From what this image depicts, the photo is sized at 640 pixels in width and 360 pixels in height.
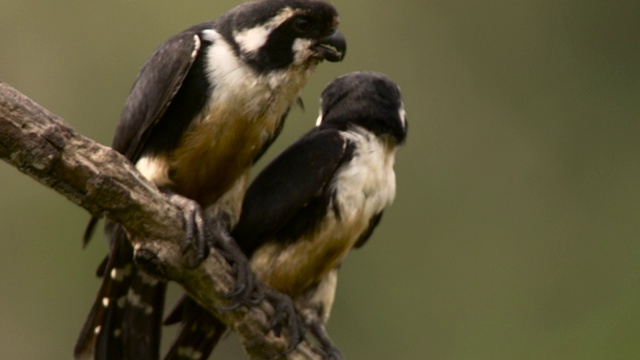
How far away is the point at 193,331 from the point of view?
25.0 ft

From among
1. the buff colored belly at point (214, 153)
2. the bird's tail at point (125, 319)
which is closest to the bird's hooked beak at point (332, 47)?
the buff colored belly at point (214, 153)

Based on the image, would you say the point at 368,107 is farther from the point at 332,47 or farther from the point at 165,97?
the point at 165,97

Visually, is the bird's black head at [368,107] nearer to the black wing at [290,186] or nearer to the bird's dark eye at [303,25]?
the black wing at [290,186]

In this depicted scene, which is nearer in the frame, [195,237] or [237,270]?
[195,237]

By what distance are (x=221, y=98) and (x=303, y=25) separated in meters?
0.46

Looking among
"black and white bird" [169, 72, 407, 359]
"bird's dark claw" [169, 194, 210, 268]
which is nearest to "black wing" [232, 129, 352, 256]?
"black and white bird" [169, 72, 407, 359]

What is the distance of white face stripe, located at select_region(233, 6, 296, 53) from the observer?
706cm

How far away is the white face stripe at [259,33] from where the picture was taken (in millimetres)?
7062

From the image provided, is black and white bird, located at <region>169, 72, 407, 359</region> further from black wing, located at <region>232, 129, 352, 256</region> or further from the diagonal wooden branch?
the diagonal wooden branch

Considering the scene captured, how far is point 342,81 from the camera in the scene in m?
7.82

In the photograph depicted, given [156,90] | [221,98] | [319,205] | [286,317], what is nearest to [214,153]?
[221,98]

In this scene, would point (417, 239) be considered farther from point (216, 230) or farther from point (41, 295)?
point (216, 230)

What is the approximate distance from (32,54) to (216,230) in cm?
1038

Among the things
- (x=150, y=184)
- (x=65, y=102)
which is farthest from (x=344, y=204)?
(x=65, y=102)
